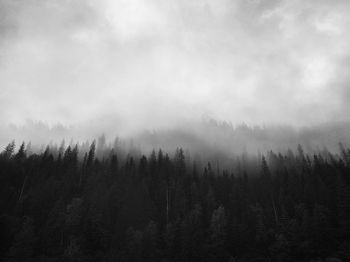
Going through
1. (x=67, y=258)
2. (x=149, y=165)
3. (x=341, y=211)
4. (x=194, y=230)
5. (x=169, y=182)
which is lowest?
(x=67, y=258)

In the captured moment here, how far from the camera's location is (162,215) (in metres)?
115

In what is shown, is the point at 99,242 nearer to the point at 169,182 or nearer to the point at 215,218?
the point at 215,218

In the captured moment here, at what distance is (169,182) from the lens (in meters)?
136

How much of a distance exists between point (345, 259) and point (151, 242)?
52156 mm

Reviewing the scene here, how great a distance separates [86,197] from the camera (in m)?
111

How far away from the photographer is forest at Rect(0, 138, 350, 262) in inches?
3317

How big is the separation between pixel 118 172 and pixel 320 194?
88.1 metres

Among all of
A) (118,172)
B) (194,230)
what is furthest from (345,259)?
(118,172)

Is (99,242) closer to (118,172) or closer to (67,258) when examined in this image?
(67,258)

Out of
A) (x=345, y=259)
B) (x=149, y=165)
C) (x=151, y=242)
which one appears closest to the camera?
(x=345, y=259)

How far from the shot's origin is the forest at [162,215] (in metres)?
84.2

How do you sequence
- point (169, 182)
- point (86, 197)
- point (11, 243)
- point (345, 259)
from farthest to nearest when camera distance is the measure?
point (169, 182), point (86, 197), point (11, 243), point (345, 259)

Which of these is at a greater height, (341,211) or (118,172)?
(118,172)

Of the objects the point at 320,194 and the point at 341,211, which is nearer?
the point at 341,211
